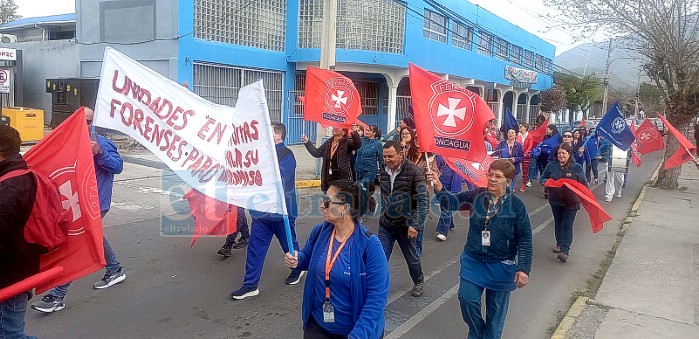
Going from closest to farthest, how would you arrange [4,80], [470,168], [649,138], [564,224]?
[470,168] → [564,224] → [649,138] → [4,80]

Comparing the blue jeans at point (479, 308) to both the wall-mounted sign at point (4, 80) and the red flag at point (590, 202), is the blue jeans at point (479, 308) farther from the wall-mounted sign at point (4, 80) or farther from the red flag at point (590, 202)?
the wall-mounted sign at point (4, 80)

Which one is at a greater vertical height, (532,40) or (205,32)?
(532,40)

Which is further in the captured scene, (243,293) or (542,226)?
(542,226)

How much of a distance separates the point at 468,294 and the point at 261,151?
71.0 inches

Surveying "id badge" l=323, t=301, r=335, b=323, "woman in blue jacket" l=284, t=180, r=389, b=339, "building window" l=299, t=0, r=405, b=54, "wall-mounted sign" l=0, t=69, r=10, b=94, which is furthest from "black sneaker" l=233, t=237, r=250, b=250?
"wall-mounted sign" l=0, t=69, r=10, b=94

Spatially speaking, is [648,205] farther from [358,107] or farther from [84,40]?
[84,40]

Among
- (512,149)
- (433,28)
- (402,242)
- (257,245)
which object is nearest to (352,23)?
(433,28)

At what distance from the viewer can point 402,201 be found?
17.1 feet

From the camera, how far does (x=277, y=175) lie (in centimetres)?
335

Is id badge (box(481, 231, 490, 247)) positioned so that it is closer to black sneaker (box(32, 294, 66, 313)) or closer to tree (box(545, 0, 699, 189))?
black sneaker (box(32, 294, 66, 313))

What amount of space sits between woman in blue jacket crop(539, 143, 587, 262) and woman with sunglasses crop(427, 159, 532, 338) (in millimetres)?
3161

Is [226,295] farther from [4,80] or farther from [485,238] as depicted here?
[4,80]

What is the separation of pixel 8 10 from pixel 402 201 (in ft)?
171

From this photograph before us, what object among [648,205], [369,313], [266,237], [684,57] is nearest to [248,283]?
[266,237]
